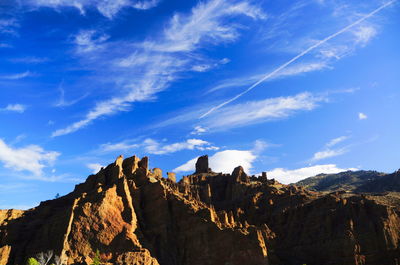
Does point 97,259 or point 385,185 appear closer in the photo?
point 97,259

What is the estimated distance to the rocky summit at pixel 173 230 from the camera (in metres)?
87.1

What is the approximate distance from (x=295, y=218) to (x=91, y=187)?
63.1 metres

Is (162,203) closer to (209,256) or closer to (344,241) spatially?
(209,256)

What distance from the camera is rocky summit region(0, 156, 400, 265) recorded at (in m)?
87.1

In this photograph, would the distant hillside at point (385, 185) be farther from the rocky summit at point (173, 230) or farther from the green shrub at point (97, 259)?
the green shrub at point (97, 259)

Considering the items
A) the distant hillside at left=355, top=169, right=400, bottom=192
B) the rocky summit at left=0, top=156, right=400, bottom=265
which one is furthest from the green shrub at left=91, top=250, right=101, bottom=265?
the distant hillside at left=355, top=169, right=400, bottom=192

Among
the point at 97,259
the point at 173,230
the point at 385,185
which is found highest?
the point at 385,185

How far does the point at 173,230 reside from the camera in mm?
99875

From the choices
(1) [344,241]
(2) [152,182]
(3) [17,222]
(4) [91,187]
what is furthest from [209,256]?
(3) [17,222]

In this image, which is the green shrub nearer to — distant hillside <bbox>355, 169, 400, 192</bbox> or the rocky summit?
the rocky summit

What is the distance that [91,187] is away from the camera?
113 m

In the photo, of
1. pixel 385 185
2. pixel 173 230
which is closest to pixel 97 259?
pixel 173 230

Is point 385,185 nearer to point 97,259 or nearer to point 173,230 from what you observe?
point 173,230

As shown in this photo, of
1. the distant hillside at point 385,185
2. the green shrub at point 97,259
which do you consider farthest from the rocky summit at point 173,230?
the distant hillside at point 385,185
